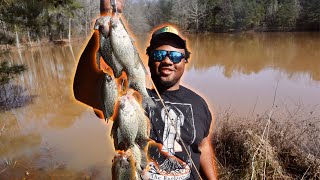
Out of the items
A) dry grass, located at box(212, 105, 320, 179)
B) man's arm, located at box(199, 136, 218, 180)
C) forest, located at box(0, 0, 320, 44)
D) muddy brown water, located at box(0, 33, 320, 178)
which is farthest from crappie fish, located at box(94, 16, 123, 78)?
forest, located at box(0, 0, 320, 44)

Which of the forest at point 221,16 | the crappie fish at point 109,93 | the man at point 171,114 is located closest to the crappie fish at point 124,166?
→ the crappie fish at point 109,93

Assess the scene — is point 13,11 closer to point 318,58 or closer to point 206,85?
point 206,85

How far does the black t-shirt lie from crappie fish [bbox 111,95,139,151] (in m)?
0.59

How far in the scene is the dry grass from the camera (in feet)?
16.1

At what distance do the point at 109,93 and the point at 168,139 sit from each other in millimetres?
732

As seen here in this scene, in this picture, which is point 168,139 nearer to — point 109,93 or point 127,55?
point 109,93

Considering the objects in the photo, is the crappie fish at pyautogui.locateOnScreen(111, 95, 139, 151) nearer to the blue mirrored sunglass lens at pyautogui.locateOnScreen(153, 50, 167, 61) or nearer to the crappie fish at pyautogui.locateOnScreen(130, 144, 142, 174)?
the crappie fish at pyautogui.locateOnScreen(130, 144, 142, 174)

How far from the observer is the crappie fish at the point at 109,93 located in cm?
147

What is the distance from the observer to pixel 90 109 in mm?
11641

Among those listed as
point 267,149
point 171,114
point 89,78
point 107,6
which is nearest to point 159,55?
point 171,114

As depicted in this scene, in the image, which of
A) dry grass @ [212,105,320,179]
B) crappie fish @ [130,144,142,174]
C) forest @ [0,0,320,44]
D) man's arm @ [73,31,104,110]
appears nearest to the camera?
crappie fish @ [130,144,142,174]

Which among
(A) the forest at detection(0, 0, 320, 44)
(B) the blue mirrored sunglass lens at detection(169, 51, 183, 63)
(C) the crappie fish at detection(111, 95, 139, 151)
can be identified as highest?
(A) the forest at detection(0, 0, 320, 44)

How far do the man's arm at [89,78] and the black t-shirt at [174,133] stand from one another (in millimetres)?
383

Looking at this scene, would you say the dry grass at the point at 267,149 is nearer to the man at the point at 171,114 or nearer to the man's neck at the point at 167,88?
the man at the point at 171,114
